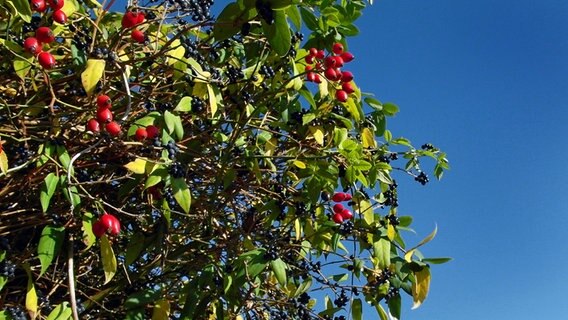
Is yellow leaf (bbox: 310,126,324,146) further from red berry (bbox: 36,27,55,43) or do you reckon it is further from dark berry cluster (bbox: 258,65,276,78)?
red berry (bbox: 36,27,55,43)

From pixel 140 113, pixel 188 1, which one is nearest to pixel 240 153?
pixel 140 113

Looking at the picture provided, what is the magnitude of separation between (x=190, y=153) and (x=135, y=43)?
11.0 inches

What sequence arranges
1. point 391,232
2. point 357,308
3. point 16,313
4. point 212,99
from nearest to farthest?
point 16,313, point 212,99, point 391,232, point 357,308

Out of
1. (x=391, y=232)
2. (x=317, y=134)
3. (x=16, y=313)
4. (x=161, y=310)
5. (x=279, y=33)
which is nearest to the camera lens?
(x=279, y=33)

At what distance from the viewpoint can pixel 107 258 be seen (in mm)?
1521

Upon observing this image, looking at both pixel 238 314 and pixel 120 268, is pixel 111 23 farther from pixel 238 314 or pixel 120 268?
→ pixel 238 314

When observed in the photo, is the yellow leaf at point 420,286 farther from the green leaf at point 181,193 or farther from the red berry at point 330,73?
the green leaf at point 181,193

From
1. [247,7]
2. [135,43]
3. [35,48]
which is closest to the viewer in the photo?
[247,7]

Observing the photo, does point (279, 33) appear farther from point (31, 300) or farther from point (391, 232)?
point (391, 232)

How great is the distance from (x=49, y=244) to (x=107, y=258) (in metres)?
0.12

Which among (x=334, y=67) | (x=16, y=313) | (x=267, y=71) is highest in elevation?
(x=334, y=67)

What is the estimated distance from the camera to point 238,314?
200 cm

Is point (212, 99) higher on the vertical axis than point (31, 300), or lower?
higher

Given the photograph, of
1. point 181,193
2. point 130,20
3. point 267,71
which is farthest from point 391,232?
point 130,20
